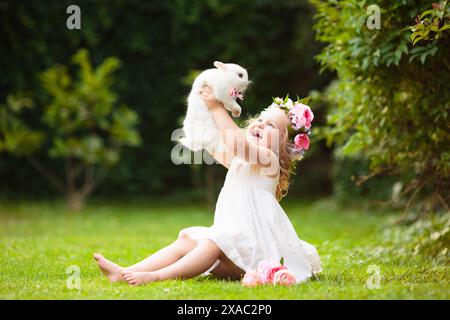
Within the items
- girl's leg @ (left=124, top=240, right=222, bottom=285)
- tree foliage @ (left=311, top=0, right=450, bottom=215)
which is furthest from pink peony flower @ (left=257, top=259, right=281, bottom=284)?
tree foliage @ (left=311, top=0, right=450, bottom=215)

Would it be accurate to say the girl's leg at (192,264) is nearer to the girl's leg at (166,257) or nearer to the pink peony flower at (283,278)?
the girl's leg at (166,257)

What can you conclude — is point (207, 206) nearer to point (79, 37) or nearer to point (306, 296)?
point (79, 37)

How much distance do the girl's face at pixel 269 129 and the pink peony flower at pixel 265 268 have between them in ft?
2.28

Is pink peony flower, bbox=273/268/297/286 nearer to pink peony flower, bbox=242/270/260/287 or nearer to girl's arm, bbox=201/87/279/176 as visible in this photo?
pink peony flower, bbox=242/270/260/287

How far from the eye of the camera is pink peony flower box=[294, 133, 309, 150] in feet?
13.2

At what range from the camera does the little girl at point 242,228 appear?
3.69m

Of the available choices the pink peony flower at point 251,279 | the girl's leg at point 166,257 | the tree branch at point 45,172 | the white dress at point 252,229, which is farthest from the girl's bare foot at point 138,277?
the tree branch at point 45,172

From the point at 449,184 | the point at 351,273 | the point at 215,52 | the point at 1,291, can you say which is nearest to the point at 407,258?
the point at 449,184

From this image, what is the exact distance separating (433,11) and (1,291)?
2950mm

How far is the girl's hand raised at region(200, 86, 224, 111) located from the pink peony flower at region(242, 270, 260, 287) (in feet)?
3.10

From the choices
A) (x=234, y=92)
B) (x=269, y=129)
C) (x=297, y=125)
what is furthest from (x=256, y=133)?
(x=234, y=92)

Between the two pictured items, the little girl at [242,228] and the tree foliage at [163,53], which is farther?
the tree foliage at [163,53]

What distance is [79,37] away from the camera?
13.2 metres

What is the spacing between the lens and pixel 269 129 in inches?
157
